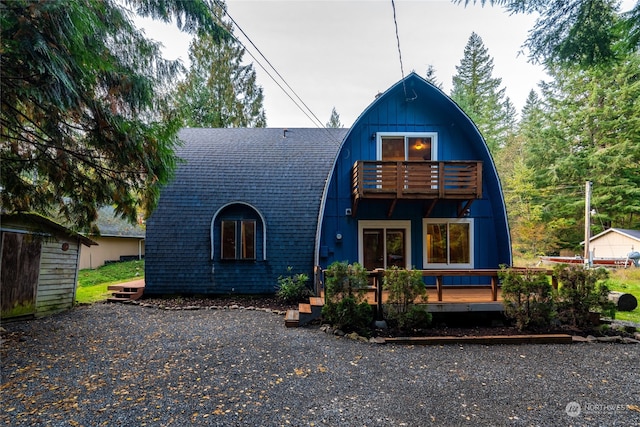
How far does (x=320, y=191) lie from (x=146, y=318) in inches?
226

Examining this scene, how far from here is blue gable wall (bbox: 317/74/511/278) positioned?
8.80 m

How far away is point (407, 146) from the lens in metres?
9.06

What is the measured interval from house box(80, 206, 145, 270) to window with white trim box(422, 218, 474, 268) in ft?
48.3

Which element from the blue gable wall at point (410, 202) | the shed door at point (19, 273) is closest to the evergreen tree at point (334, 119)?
the blue gable wall at point (410, 202)

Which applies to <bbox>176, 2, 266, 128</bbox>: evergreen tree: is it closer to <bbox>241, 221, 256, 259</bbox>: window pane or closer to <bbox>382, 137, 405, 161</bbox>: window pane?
<bbox>241, 221, 256, 259</bbox>: window pane

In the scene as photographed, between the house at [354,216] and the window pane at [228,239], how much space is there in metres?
0.03

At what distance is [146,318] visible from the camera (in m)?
7.11

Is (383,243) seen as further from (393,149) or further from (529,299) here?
(529,299)

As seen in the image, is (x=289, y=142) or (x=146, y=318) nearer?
(x=146, y=318)

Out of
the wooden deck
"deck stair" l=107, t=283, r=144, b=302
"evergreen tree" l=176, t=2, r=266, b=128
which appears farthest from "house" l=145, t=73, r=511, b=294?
"evergreen tree" l=176, t=2, r=266, b=128

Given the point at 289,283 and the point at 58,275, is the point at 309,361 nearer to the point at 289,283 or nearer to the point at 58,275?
the point at 289,283

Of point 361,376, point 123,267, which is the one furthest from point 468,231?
point 123,267

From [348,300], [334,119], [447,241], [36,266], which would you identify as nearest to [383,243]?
[447,241]

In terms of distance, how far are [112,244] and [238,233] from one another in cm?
1239
